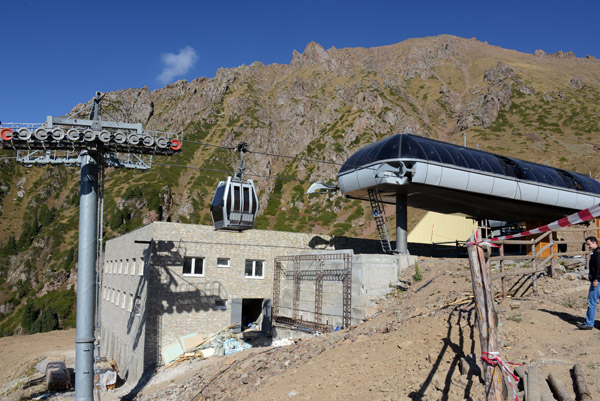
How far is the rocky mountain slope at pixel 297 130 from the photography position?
7400cm

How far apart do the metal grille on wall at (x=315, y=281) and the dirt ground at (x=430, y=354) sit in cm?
329

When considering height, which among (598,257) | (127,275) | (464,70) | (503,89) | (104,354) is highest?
(464,70)

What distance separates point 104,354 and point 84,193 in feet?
66.0

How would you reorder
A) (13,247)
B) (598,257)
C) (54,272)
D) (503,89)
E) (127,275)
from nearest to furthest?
(598,257) → (127,275) → (54,272) → (13,247) → (503,89)

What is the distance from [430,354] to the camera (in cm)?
905

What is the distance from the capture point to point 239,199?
20125mm

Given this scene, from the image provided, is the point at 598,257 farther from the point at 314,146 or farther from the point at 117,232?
the point at 314,146

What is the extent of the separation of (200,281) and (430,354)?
17435mm

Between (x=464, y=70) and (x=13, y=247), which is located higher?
(x=464, y=70)

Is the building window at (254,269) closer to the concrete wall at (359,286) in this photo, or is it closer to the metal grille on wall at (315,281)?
the metal grille on wall at (315,281)

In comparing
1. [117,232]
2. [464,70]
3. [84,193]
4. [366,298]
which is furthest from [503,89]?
[84,193]

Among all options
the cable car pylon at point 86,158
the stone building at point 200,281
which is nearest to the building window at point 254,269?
the stone building at point 200,281

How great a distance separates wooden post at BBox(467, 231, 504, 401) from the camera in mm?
5945

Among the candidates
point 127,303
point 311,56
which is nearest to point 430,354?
point 127,303
